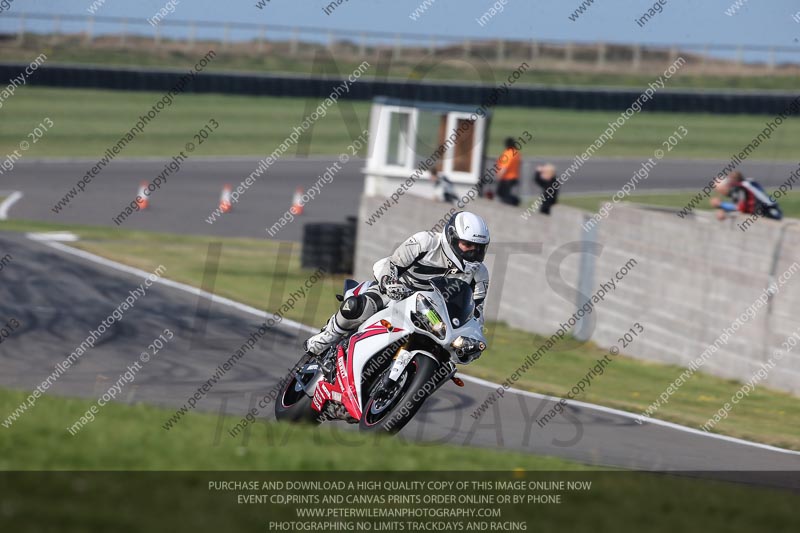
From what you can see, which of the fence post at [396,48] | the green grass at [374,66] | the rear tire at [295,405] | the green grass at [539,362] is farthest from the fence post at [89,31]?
the rear tire at [295,405]

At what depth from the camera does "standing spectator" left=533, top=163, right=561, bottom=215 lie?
18.7m

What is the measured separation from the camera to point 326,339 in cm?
968

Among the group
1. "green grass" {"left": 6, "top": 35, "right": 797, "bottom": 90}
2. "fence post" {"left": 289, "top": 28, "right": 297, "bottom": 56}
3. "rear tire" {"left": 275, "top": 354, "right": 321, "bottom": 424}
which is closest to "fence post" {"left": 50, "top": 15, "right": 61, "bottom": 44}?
"green grass" {"left": 6, "top": 35, "right": 797, "bottom": 90}

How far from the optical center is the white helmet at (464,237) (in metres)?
8.94

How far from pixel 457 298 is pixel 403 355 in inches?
22.7

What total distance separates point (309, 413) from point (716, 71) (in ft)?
170

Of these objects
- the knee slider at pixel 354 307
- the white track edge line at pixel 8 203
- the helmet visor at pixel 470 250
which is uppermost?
the helmet visor at pixel 470 250

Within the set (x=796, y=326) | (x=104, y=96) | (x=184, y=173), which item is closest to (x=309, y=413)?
(x=796, y=326)

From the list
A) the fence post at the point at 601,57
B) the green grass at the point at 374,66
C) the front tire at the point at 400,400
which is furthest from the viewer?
the fence post at the point at 601,57

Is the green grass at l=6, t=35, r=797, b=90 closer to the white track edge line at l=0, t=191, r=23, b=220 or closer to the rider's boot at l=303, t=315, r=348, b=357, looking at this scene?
the white track edge line at l=0, t=191, r=23, b=220

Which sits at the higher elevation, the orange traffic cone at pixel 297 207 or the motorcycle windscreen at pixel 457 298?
the motorcycle windscreen at pixel 457 298

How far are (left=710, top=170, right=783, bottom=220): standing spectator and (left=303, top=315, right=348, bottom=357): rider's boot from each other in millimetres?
9594
